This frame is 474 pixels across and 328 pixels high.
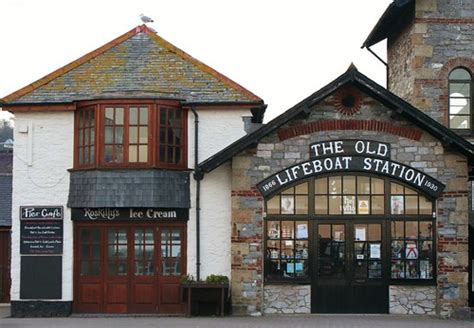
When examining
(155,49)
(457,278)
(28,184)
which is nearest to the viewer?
(457,278)

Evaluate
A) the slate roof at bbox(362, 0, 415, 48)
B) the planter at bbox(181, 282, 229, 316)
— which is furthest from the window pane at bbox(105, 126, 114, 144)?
the slate roof at bbox(362, 0, 415, 48)

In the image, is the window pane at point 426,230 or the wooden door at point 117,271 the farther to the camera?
the wooden door at point 117,271

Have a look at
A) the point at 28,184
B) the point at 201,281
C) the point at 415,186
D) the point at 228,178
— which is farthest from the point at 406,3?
the point at 28,184

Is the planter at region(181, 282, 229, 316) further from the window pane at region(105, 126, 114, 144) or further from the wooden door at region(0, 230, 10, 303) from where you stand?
the wooden door at region(0, 230, 10, 303)

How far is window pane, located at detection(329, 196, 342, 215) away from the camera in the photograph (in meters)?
17.8

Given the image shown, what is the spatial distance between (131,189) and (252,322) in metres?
4.30

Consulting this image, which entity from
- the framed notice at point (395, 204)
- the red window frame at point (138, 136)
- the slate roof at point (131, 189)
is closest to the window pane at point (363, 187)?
the framed notice at point (395, 204)

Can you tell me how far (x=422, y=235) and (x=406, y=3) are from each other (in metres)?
6.65

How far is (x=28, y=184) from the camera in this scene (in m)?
18.6

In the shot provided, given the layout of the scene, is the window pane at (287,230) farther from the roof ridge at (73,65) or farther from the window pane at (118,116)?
the roof ridge at (73,65)

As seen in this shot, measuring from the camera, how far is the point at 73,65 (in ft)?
64.4

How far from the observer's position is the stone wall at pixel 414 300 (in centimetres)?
1741

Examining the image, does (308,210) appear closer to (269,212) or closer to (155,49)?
(269,212)

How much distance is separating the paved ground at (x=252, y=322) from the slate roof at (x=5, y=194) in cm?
465
